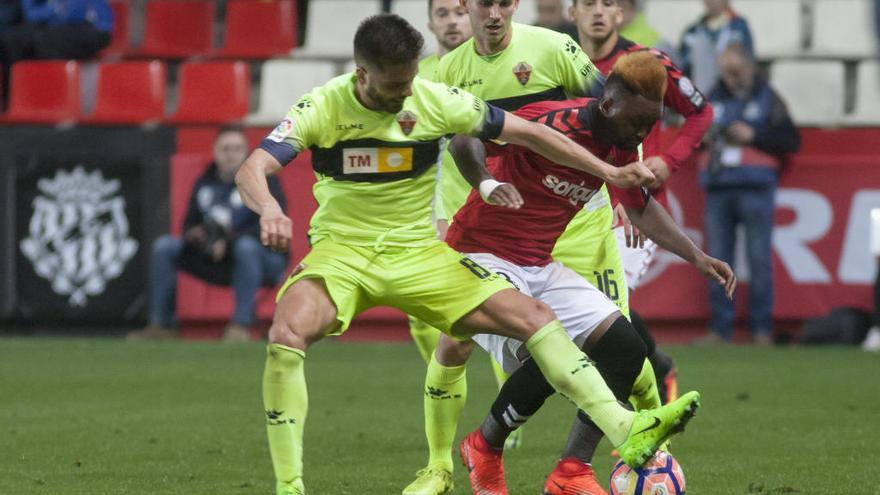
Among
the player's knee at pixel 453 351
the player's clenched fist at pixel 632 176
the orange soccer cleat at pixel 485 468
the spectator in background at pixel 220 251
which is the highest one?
the player's clenched fist at pixel 632 176

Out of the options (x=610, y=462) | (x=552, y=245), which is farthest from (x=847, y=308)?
(x=552, y=245)

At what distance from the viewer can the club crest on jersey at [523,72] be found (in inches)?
293

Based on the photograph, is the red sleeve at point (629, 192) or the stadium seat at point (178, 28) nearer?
the red sleeve at point (629, 192)

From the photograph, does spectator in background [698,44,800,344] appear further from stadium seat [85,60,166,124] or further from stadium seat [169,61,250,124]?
stadium seat [85,60,166,124]

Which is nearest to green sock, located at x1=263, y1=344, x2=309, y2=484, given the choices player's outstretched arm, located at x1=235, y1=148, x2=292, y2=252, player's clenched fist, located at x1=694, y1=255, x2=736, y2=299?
player's outstretched arm, located at x1=235, y1=148, x2=292, y2=252

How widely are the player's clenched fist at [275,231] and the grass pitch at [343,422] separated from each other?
4.79ft

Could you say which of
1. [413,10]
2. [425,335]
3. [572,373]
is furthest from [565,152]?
[413,10]

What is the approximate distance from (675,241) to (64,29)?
1053 centimetres

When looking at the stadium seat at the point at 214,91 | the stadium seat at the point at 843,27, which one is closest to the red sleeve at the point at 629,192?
the stadium seat at the point at 214,91

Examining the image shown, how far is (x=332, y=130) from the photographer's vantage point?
6027 millimetres

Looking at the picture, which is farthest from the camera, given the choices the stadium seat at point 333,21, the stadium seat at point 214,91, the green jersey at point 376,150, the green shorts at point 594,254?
the stadium seat at point 333,21

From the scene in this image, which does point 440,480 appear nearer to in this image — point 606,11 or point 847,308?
point 606,11

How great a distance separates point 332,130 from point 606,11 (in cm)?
266

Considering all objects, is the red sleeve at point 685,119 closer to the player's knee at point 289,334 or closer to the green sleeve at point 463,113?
the green sleeve at point 463,113
